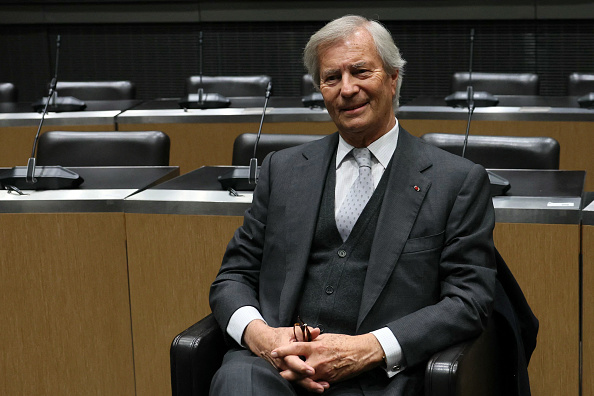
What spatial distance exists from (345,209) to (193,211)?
670 mm

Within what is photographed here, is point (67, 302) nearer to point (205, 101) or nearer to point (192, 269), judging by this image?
point (192, 269)

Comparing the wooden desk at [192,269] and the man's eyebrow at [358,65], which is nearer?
the man's eyebrow at [358,65]

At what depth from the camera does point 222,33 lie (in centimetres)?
679

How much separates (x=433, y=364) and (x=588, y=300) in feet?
2.53

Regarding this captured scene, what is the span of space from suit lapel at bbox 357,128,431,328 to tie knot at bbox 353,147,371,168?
70 mm

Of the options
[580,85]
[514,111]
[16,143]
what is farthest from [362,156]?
[580,85]

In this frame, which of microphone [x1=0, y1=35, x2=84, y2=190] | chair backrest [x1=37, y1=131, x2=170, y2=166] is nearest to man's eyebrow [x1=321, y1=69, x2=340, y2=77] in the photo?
microphone [x1=0, y1=35, x2=84, y2=190]

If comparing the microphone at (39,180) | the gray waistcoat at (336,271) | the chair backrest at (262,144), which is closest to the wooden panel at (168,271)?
the microphone at (39,180)

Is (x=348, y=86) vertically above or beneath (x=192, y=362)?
above

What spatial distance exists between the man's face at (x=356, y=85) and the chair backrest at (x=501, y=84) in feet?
9.53

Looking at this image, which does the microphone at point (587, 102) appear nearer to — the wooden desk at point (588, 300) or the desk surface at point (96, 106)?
the wooden desk at point (588, 300)

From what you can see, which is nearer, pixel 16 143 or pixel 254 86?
pixel 16 143

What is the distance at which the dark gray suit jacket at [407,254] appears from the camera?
1.75 meters

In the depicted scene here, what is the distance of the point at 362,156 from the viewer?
198cm
